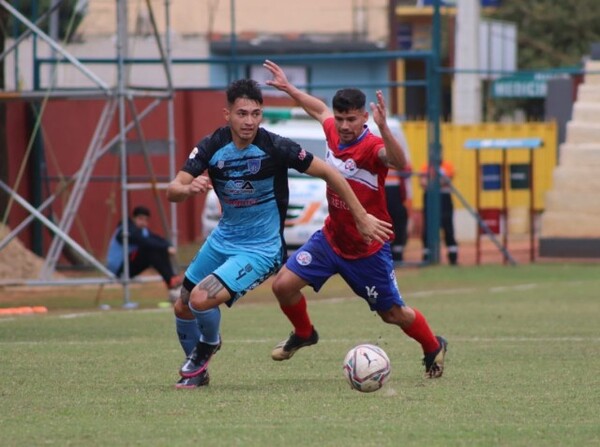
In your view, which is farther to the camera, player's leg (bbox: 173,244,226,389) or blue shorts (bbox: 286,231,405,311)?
blue shorts (bbox: 286,231,405,311)

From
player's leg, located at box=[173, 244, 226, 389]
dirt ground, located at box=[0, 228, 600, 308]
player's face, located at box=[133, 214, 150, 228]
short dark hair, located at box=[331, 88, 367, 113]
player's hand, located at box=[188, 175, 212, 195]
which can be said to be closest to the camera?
player's hand, located at box=[188, 175, 212, 195]

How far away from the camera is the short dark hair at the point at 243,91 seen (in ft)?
29.0

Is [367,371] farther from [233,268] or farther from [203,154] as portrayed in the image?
[203,154]

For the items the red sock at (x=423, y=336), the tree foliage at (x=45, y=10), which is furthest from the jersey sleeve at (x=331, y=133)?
the tree foliage at (x=45, y=10)

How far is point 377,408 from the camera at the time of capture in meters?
7.90

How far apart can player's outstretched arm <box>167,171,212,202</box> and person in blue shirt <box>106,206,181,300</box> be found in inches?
361

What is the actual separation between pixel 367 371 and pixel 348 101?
6.06ft

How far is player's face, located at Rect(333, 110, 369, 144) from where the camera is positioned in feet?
30.6

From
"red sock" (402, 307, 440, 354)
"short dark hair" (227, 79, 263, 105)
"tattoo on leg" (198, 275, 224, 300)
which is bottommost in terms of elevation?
"red sock" (402, 307, 440, 354)

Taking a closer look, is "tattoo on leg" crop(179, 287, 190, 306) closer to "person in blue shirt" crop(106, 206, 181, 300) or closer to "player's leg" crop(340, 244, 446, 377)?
"player's leg" crop(340, 244, 446, 377)

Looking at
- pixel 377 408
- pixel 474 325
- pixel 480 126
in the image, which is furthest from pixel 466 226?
pixel 377 408

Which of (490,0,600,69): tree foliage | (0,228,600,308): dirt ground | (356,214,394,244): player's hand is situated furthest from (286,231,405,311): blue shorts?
(490,0,600,69): tree foliage

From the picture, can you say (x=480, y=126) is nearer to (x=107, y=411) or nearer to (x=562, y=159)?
(x=562, y=159)

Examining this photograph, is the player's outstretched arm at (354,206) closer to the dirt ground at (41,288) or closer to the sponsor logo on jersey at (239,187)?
the sponsor logo on jersey at (239,187)
